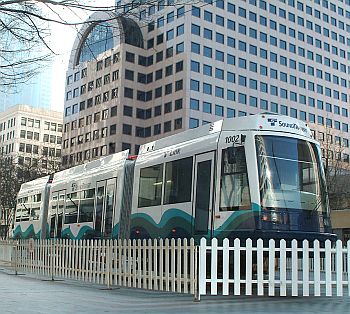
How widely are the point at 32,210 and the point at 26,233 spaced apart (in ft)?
4.52

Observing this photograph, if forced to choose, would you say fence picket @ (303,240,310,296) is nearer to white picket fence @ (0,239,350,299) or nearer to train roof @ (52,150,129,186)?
white picket fence @ (0,239,350,299)

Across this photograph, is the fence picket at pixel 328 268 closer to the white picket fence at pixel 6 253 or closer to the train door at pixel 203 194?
the train door at pixel 203 194

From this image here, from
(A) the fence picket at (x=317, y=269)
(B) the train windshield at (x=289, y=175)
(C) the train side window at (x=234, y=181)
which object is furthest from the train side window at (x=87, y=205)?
(A) the fence picket at (x=317, y=269)

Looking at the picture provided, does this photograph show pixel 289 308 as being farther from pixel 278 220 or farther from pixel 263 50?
pixel 263 50

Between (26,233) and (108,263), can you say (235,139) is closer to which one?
(108,263)

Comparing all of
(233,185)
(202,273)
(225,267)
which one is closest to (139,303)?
(202,273)

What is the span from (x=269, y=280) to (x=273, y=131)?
3.97 m

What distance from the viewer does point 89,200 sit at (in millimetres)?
19250

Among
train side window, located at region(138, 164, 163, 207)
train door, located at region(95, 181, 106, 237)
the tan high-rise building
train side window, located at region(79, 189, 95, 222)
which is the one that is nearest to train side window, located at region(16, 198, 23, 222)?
train side window, located at region(79, 189, 95, 222)

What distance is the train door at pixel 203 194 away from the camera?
13.1 metres

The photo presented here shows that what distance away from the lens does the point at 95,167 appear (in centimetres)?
1981

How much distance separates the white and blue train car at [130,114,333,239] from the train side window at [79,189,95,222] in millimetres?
4844

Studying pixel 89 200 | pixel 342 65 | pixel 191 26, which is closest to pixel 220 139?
pixel 89 200

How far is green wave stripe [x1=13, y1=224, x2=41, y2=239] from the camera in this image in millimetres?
24703
